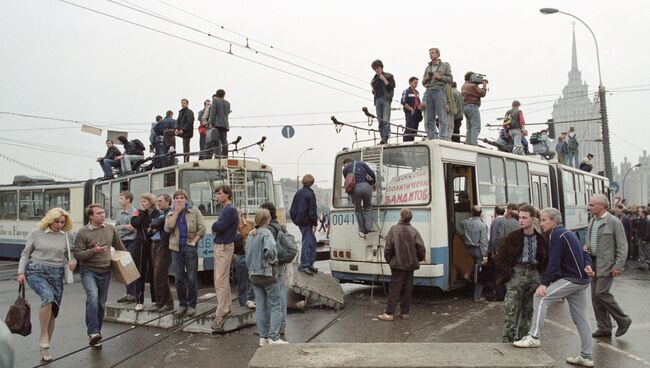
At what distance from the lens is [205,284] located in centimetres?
1372

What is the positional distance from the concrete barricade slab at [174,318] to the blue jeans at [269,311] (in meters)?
1.09

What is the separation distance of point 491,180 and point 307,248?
4021 millimetres

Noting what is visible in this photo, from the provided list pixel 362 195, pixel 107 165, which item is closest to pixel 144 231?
pixel 362 195

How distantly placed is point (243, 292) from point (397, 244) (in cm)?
261

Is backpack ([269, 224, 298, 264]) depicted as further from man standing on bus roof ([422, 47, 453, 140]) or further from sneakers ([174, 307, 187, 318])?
man standing on bus roof ([422, 47, 453, 140])

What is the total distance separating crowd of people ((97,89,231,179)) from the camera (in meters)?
14.7

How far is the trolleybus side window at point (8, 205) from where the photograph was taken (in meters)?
20.3

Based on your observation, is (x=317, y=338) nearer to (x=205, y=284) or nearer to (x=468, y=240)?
(x=468, y=240)

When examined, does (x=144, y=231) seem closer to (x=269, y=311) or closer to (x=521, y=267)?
(x=269, y=311)

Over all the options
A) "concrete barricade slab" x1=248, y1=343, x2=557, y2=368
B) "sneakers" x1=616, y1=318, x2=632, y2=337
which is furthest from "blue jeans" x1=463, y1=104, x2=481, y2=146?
"concrete barricade slab" x1=248, y1=343, x2=557, y2=368

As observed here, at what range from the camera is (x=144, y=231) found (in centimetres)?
905

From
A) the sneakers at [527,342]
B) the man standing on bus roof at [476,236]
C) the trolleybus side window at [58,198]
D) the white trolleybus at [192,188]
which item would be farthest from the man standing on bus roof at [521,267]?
the trolleybus side window at [58,198]

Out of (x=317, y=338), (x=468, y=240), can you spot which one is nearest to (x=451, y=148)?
(x=468, y=240)

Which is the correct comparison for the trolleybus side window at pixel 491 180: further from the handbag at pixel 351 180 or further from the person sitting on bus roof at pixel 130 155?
the person sitting on bus roof at pixel 130 155
